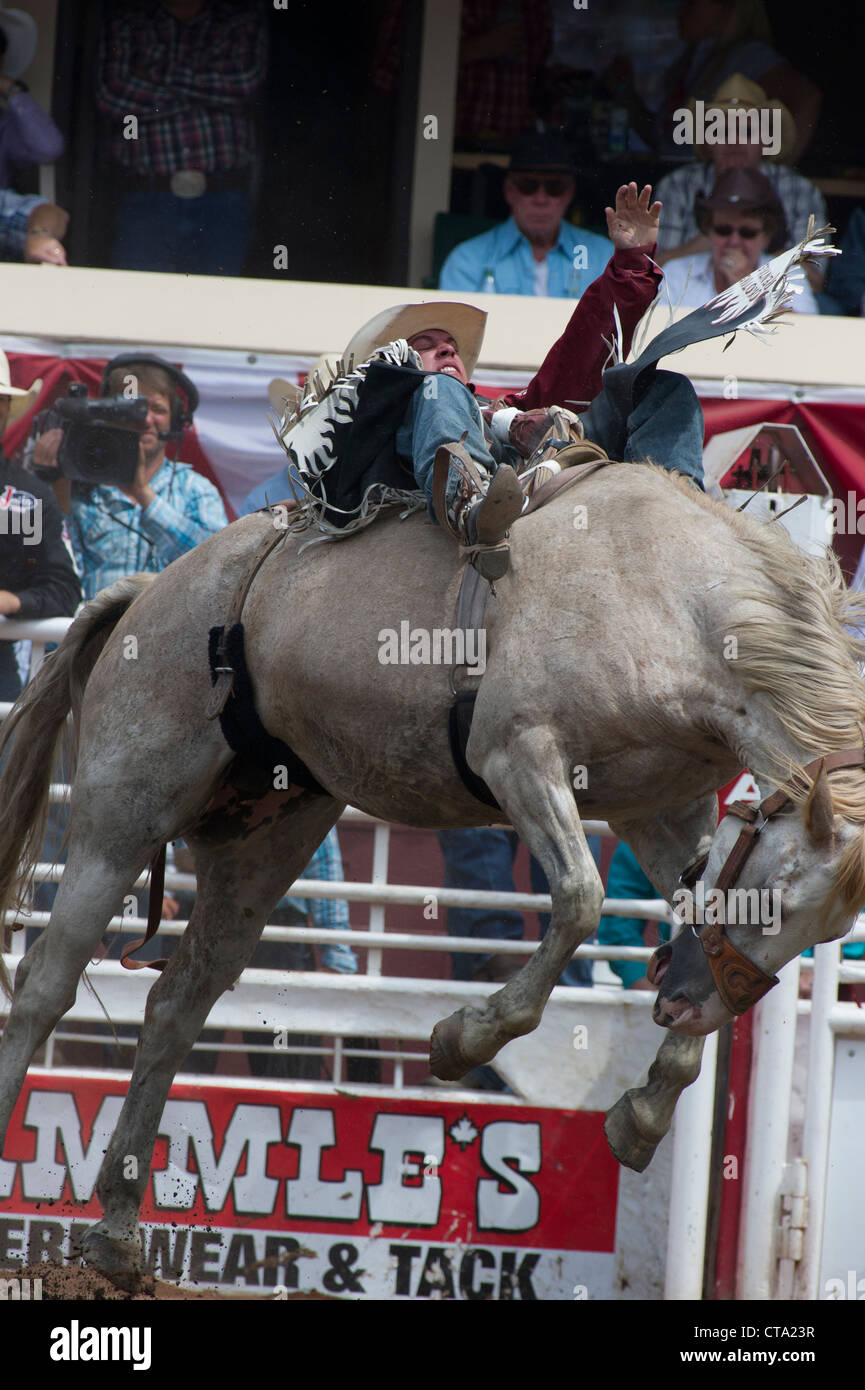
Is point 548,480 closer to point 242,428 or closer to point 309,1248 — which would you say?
point 309,1248

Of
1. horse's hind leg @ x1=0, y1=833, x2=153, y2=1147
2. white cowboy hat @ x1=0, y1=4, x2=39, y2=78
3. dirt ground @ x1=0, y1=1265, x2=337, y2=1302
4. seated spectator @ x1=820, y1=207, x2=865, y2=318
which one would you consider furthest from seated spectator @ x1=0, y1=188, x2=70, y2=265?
dirt ground @ x1=0, y1=1265, x2=337, y2=1302

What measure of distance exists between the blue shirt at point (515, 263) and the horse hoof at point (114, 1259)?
5.37 metres

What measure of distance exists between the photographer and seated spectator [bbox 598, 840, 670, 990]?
7.91 ft

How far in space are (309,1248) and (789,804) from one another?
108 inches

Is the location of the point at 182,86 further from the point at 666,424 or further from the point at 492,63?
the point at 666,424

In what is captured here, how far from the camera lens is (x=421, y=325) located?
382 centimetres

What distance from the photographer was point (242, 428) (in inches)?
250

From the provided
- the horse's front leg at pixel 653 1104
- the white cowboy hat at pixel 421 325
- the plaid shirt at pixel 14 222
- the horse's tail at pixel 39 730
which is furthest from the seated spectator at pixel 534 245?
the horse's front leg at pixel 653 1104

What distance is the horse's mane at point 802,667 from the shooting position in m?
2.87

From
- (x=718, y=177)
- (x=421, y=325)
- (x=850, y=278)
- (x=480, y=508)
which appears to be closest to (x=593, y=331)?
(x=421, y=325)

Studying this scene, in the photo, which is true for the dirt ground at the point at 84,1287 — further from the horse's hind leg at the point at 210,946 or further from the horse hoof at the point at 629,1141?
the horse hoof at the point at 629,1141

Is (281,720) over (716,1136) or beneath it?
over

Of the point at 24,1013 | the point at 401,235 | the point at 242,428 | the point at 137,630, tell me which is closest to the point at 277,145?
the point at 401,235

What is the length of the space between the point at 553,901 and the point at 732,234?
5.64m
